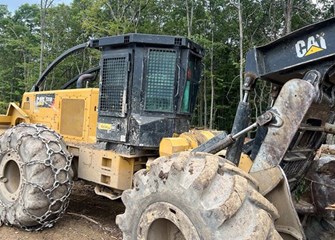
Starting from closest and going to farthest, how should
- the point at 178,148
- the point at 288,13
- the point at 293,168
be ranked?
the point at 293,168 → the point at 178,148 → the point at 288,13

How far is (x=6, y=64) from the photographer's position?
131ft

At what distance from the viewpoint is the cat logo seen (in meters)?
2.79

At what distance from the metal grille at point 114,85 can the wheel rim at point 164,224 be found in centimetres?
206

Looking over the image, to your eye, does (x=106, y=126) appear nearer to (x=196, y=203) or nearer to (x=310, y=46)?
(x=196, y=203)

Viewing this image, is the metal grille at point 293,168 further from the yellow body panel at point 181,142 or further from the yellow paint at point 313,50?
the yellow body panel at point 181,142

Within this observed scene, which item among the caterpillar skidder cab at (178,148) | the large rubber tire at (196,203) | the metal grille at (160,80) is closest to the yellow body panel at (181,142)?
the caterpillar skidder cab at (178,148)

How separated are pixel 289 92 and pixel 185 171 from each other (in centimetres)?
100

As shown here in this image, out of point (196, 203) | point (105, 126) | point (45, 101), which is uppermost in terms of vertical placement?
point (45, 101)

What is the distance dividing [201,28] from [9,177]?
26.4 m

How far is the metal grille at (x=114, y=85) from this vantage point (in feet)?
15.7

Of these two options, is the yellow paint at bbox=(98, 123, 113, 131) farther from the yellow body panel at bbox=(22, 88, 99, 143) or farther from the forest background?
the forest background

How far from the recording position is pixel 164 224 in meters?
2.97

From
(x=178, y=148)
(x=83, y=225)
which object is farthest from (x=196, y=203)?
(x=83, y=225)

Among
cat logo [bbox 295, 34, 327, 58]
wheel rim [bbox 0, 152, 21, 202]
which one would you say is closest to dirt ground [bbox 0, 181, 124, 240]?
wheel rim [bbox 0, 152, 21, 202]
